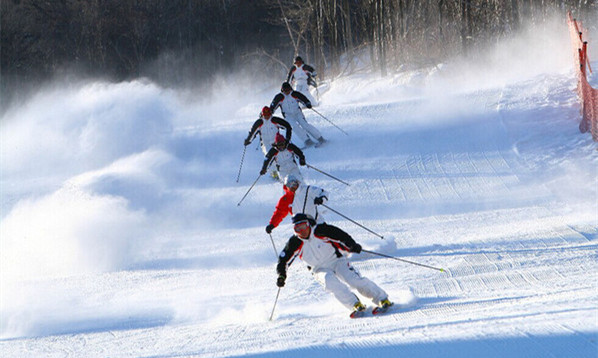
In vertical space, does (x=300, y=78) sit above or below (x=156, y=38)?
below

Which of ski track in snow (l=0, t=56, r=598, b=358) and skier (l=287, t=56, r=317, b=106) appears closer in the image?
ski track in snow (l=0, t=56, r=598, b=358)

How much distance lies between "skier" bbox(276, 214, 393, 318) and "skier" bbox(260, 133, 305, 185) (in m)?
5.18

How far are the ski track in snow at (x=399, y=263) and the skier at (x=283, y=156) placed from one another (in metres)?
1.01

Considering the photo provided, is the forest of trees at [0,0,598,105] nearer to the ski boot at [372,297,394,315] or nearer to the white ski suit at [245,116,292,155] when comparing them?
the white ski suit at [245,116,292,155]

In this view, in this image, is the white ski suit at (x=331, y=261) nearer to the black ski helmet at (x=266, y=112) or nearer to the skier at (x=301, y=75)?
the black ski helmet at (x=266, y=112)

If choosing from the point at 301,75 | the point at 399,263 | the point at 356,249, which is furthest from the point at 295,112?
the point at 356,249

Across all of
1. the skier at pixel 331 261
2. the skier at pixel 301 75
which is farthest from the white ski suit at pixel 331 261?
the skier at pixel 301 75

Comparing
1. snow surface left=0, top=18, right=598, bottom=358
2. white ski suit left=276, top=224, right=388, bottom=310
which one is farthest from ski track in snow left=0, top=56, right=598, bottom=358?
white ski suit left=276, top=224, right=388, bottom=310

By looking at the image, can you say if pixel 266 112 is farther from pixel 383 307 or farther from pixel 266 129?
pixel 383 307

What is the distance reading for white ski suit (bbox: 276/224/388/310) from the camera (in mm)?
7305

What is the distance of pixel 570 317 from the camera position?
541 centimetres

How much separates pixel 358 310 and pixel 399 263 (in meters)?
2.55

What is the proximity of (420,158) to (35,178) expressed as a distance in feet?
31.6

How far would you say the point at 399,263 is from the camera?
9.62 metres
